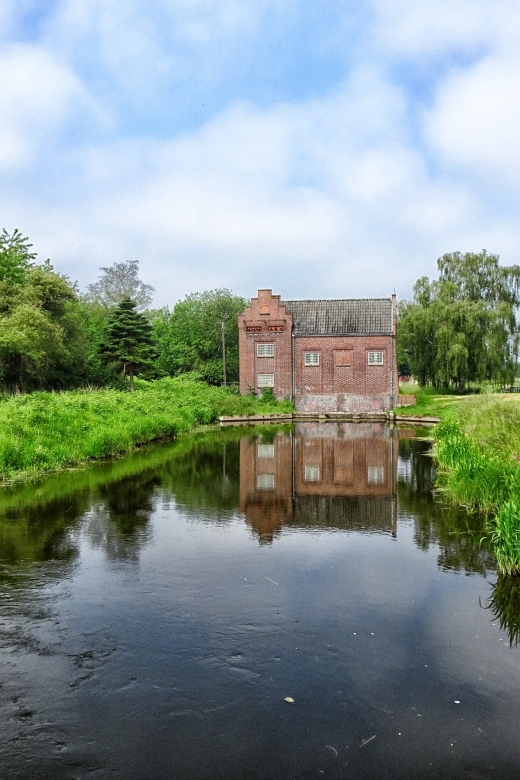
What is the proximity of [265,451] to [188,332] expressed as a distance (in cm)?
3627

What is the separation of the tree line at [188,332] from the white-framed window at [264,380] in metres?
7.43

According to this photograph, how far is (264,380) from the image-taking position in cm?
4459

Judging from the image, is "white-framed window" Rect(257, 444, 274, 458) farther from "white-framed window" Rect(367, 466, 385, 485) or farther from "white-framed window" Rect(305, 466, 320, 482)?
"white-framed window" Rect(367, 466, 385, 485)

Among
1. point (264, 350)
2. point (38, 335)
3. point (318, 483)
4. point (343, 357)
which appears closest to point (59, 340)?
point (38, 335)

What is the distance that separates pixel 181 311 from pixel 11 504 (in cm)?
4854

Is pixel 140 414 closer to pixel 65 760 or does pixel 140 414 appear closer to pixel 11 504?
pixel 11 504

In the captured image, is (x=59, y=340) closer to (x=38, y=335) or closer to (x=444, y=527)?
(x=38, y=335)

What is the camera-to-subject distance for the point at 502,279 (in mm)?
48625

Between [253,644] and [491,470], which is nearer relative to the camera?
[253,644]

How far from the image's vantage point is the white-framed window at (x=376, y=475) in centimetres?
1645

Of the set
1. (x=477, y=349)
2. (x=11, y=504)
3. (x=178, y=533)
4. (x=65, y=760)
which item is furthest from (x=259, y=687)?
(x=477, y=349)

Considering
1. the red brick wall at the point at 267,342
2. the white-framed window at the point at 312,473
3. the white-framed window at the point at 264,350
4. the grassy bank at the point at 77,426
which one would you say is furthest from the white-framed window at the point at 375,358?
the white-framed window at the point at 312,473

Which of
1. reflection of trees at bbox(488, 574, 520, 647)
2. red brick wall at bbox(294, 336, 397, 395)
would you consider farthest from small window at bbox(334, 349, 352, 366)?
reflection of trees at bbox(488, 574, 520, 647)

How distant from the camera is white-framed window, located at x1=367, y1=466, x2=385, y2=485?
54.0ft
